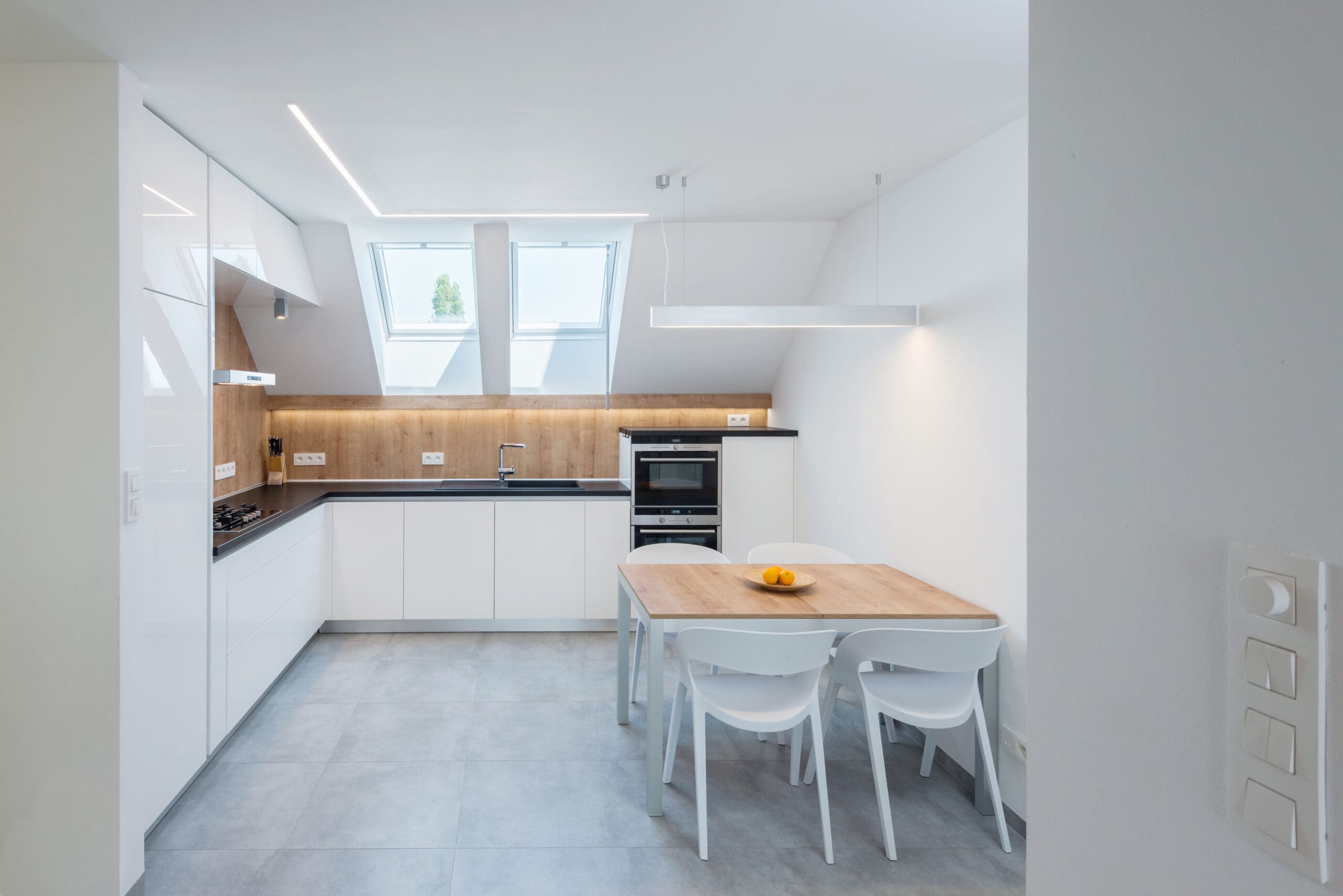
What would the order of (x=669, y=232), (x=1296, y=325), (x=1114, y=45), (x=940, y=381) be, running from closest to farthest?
(x=1296, y=325), (x=1114, y=45), (x=940, y=381), (x=669, y=232)

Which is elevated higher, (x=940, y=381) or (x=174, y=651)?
(x=940, y=381)

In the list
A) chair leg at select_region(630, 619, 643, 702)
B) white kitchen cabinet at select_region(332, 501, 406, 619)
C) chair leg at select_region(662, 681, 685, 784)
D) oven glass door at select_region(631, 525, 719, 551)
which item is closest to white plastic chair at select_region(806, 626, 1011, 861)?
chair leg at select_region(662, 681, 685, 784)

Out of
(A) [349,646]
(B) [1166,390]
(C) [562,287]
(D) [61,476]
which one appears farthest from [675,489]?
(B) [1166,390]

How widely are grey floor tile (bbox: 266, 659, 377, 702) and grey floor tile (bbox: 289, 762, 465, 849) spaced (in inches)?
33.7

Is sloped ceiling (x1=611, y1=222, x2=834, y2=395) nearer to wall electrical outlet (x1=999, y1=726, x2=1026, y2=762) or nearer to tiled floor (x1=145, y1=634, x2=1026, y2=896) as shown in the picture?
tiled floor (x1=145, y1=634, x2=1026, y2=896)

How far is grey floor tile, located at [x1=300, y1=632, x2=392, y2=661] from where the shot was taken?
192 inches

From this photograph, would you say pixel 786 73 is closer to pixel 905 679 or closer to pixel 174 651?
pixel 905 679

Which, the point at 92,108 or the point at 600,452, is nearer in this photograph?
the point at 92,108

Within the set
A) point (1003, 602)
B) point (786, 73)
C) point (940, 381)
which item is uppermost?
point (786, 73)

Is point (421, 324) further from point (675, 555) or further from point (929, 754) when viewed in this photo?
point (929, 754)

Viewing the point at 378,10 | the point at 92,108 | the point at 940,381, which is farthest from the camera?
the point at 940,381

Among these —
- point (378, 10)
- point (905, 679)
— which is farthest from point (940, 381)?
point (378, 10)

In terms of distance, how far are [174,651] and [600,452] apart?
3638 millimetres

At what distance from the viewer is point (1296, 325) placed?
0.62 meters
